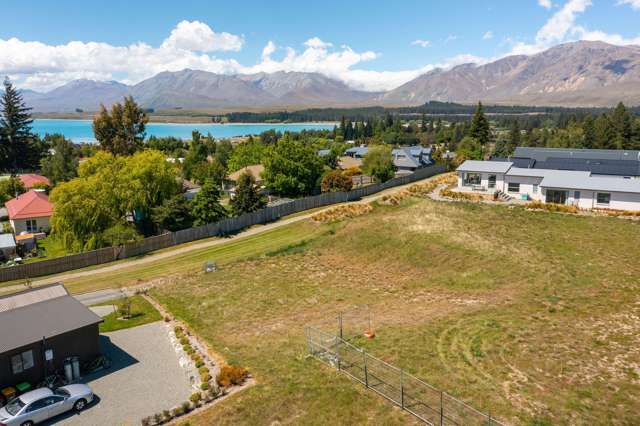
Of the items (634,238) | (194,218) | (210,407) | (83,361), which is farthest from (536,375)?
(194,218)

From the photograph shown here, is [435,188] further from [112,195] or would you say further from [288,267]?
[112,195]

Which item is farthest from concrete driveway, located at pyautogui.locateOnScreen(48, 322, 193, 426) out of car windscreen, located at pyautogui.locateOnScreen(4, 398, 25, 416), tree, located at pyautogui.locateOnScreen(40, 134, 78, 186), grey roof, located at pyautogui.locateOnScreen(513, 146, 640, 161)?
tree, located at pyautogui.locateOnScreen(40, 134, 78, 186)

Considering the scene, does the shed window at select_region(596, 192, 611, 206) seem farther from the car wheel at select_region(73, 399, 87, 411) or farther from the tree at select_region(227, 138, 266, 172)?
the tree at select_region(227, 138, 266, 172)

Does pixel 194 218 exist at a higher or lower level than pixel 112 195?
lower

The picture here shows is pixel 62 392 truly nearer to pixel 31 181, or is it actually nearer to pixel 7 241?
pixel 7 241

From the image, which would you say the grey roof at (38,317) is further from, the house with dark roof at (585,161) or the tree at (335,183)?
the house with dark roof at (585,161)

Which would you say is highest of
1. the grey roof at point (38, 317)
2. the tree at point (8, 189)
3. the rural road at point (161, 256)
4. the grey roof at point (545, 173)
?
the grey roof at point (545, 173)

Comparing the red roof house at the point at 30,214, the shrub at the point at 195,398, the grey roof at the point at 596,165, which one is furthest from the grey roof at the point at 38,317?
the grey roof at the point at 596,165
